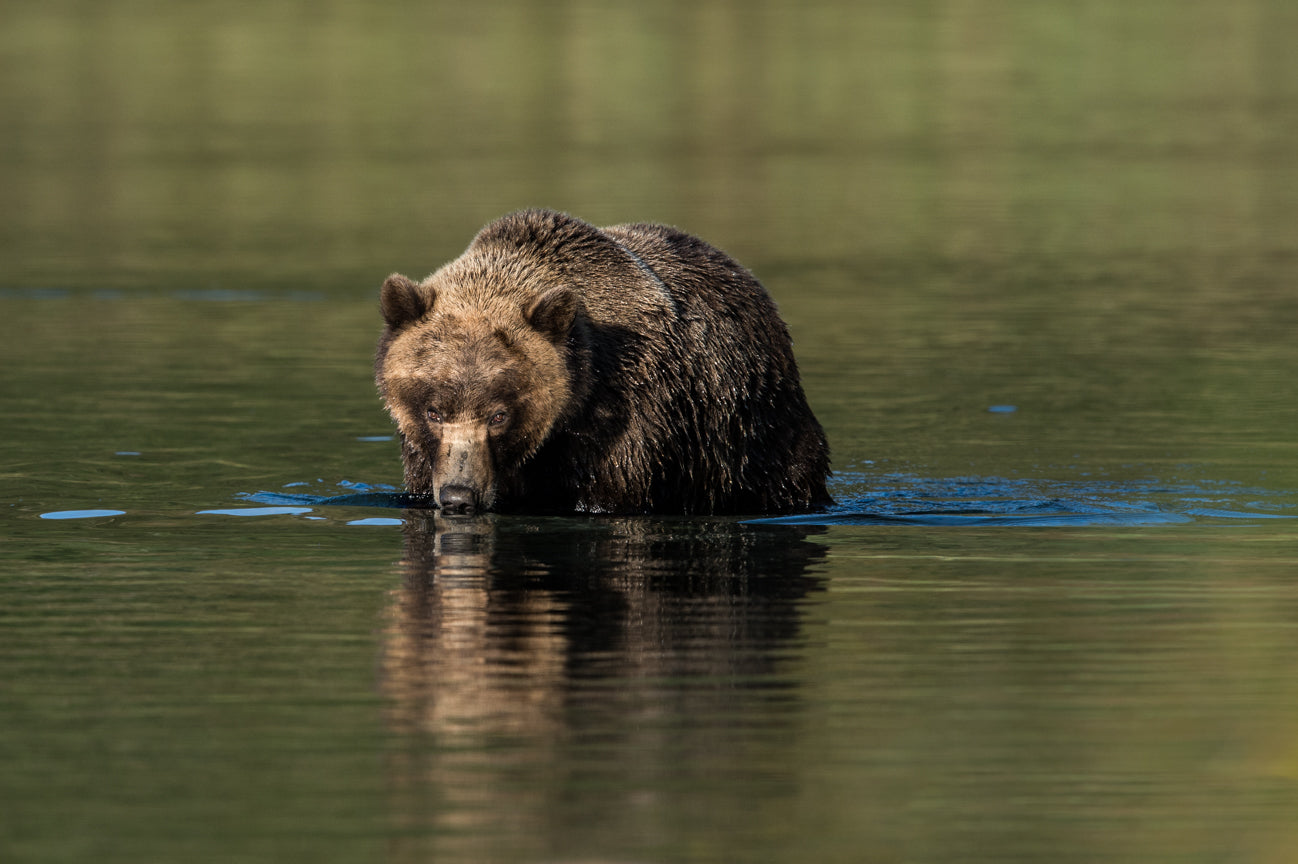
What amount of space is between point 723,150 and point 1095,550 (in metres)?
43.3

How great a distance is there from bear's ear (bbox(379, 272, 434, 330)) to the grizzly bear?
11mm

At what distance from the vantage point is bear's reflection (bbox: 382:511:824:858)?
814 cm

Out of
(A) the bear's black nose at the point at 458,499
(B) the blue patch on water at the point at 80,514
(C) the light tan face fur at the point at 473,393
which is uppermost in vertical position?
(C) the light tan face fur at the point at 473,393

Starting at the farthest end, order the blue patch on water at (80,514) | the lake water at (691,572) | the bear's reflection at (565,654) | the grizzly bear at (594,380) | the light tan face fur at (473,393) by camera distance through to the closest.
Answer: the blue patch on water at (80,514) → the grizzly bear at (594,380) → the light tan face fur at (473,393) → the bear's reflection at (565,654) → the lake water at (691,572)

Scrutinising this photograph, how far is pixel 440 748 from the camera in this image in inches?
338

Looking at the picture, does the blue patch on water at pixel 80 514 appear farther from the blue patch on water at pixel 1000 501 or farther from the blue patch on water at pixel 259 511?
the blue patch on water at pixel 1000 501

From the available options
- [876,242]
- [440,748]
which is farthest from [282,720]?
[876,242]

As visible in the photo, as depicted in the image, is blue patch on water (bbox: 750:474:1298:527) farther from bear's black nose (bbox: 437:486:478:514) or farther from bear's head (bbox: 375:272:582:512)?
bear's black nose (bbox: 437:486:478:514)

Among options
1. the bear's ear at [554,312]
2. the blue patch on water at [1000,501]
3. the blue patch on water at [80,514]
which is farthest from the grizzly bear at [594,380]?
the blue patch on water at [80,514]

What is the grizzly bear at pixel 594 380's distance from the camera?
45.1ft

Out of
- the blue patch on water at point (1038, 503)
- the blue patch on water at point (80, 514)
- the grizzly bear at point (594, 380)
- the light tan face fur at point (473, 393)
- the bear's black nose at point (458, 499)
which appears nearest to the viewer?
the bear's black nose at point (458, 499)

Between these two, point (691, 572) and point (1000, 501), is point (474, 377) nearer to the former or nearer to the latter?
point (691, 572)

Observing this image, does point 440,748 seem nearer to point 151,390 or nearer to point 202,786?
point 202,786

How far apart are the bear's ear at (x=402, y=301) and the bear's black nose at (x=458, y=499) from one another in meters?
1.19
